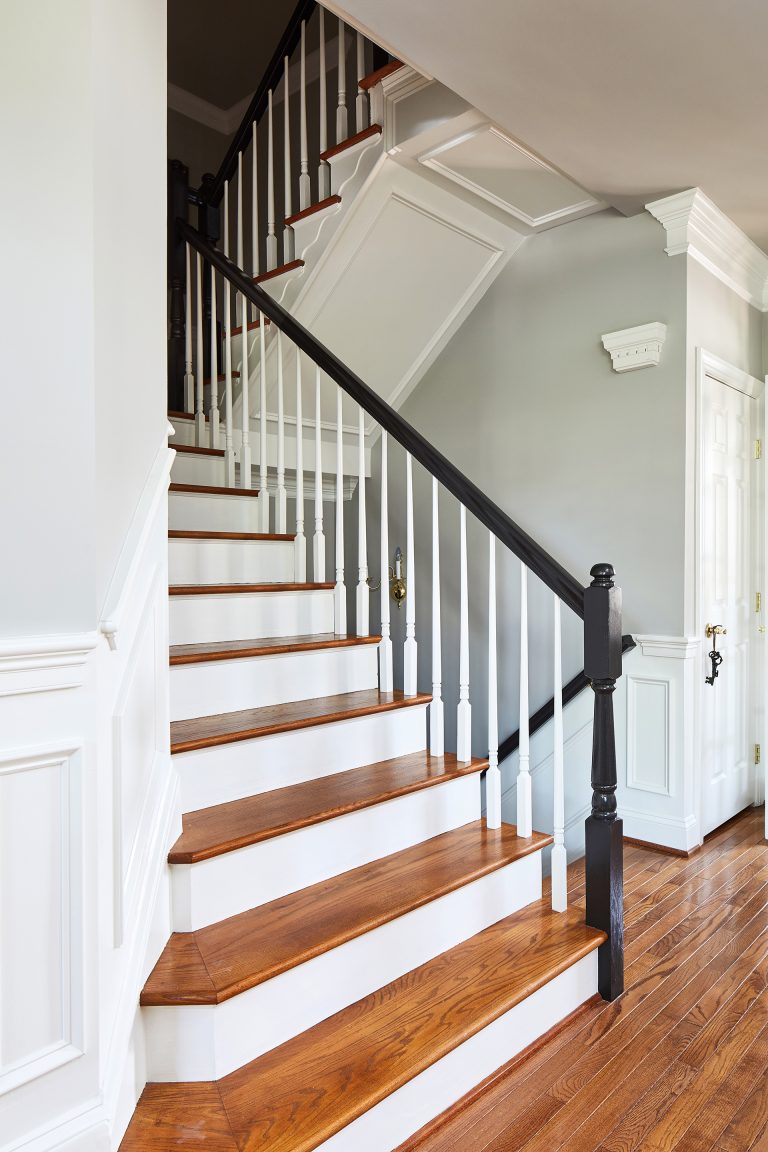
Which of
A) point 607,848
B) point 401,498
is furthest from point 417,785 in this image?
point 401,498

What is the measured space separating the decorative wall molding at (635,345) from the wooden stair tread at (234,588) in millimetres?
1672

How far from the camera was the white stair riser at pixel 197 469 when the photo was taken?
3293mm

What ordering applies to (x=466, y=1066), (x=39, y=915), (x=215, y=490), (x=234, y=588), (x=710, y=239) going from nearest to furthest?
(x=39, y=915) < (x=466, y=1066) < (x=234, y=588) < (x=215, y=490) < (x=710, y=239)

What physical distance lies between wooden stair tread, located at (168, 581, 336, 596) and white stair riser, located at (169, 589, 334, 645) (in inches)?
0.5

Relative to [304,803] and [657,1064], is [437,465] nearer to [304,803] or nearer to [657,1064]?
[304,803]

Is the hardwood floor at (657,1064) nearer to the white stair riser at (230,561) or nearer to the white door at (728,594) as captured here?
the white door at (728,594)

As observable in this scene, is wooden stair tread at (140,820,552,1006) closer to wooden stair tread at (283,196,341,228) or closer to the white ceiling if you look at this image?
the white ceiling

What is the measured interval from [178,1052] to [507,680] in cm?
261

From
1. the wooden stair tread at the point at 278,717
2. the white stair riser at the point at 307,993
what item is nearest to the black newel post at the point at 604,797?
the white stair riser at the point at 307,993

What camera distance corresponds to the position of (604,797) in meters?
2.06

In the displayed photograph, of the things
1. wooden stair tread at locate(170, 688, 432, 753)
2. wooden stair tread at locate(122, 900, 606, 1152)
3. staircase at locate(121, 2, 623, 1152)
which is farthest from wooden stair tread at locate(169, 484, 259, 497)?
wooden stair tread at locate(122, 900, 606, 1152)

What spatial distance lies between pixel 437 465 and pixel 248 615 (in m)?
0.81

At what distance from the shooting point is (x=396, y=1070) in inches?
59.0

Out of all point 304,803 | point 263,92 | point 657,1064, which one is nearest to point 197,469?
point 304,803
